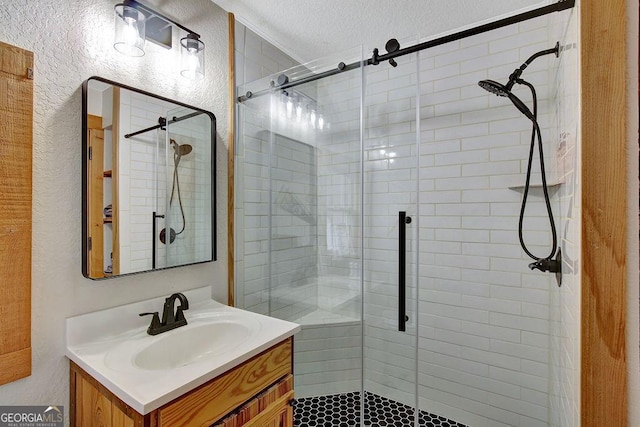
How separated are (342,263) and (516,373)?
124 centimetres

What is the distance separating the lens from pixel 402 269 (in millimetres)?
1575

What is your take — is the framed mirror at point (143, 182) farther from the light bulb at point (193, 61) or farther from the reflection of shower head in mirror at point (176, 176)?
the light bulb at point (193, 61)

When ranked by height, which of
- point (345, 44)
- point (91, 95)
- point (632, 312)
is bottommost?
point (632, 312)

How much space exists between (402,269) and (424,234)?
635 millimetres

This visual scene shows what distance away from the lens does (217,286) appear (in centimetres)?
170

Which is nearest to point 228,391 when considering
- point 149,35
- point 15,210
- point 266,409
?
point 266,409

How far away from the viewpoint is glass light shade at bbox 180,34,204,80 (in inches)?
58.0

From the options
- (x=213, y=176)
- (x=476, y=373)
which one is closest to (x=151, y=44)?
(x=213, y=176)

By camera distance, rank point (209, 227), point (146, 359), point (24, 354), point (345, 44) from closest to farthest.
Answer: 1. point (24, 354)
2. point (146, 359)
3. point (209, 227)
4. point (345, 44)

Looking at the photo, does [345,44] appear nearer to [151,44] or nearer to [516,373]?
[151,44]

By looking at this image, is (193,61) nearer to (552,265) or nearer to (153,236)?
(153,236)

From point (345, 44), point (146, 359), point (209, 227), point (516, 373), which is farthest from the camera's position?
point (345, 44)

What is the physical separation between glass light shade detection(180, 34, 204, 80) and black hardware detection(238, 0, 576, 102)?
14.0 inches

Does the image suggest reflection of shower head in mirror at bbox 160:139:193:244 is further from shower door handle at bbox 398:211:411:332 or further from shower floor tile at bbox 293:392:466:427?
shower floor tile at bbox 293:392:466:427
